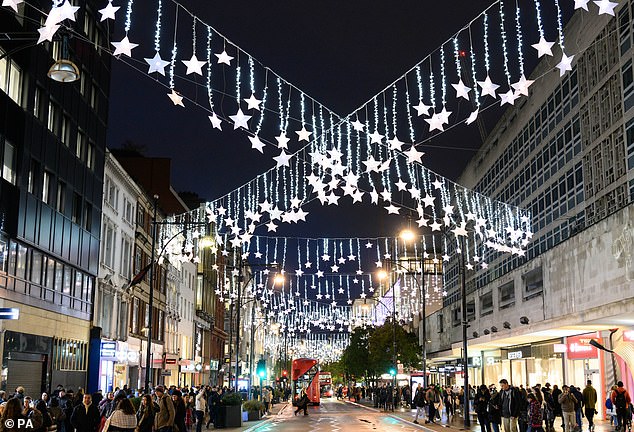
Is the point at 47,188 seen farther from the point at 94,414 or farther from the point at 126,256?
the point at 94,414

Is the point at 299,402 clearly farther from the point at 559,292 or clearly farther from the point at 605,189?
the point at 605,189

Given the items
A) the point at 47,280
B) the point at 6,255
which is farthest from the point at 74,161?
the point at 6,255

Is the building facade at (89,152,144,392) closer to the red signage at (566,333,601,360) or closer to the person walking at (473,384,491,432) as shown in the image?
the person walking at (473,384,491,432)

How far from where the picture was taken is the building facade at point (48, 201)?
94.8 ft

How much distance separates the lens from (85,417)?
18.1m

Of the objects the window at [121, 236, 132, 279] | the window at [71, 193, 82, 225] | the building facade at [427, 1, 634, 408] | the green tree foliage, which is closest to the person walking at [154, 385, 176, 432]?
the building facade at [427, 1, 634, 408]

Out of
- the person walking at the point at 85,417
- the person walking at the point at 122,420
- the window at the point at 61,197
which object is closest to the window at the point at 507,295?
the window at the point at 61,197

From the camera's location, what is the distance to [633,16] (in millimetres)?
36156

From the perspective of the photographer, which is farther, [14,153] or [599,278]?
[599,278]

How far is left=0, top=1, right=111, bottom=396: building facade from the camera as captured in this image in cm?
2891

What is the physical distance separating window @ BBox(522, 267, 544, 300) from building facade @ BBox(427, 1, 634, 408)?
0.23ft

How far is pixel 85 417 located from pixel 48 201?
16.7m

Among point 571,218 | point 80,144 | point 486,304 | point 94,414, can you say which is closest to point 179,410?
point 94,414

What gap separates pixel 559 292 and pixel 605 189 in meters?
5.76
